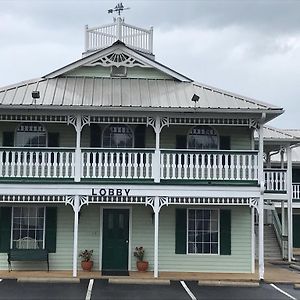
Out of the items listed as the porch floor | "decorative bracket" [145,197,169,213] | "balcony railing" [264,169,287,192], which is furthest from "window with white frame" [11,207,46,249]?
"balcony railing" [264,169,287,192]

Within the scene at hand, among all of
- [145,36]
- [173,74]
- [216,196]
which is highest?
[145,36]

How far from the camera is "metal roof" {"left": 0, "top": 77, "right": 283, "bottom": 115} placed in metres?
17.2

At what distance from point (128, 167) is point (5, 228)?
470cm

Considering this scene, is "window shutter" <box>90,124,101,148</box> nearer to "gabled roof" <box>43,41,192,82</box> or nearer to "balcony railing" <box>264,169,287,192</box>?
"gabled roof" <box>43,41,192,82</box>

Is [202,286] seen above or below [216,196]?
below

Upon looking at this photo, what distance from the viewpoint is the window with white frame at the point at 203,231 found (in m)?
18.5

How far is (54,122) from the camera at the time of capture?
17734 mm

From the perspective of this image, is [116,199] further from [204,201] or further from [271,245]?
[271,245]

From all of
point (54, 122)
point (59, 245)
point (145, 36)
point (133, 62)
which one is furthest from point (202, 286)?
point (145, 36)

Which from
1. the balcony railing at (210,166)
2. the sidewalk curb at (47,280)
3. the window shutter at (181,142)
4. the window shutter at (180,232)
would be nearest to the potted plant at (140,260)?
the window shutter at (180,232)

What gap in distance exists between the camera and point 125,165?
56.6ft

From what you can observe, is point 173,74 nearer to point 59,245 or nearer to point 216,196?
point 216,196

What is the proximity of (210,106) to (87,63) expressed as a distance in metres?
4.93

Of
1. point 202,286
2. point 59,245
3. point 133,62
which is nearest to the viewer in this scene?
point 202,286
